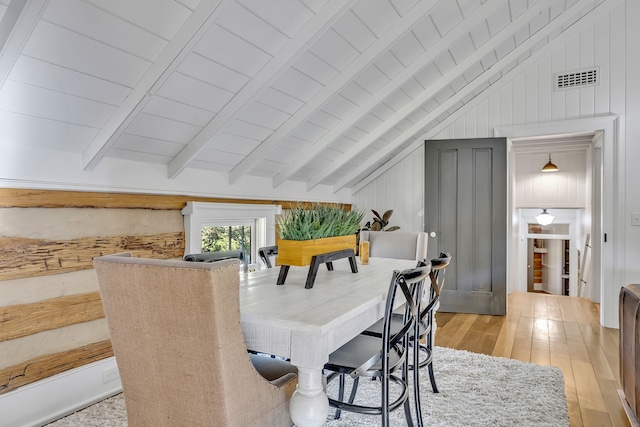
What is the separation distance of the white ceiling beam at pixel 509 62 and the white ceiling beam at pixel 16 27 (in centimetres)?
353

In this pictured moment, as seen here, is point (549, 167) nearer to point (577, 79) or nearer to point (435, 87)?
point (577, 79)

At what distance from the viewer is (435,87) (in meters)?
3.67

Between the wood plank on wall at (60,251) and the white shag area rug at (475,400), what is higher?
the wood plank on wall at (60,251)

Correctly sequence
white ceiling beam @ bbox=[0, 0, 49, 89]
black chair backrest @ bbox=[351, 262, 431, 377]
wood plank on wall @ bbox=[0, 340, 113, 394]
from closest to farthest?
1. white ceiling beam @ bbox=[0, 0, 49, 89]
2. black chair backrest @ bbox=[351, 262, 431, 377]
3. wood plank on wall @ bbox=[0, 340, 113, 394]

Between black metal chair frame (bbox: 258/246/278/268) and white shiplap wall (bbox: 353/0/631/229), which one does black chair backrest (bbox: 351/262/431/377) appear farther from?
white shiplap wall (bbox: 353/0/631/229)

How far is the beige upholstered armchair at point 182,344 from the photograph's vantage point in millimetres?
1060

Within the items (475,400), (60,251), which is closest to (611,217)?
(475,400)

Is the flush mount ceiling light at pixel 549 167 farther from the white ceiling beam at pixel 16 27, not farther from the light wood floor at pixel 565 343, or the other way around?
the white ceiling beam at pixel 16 27

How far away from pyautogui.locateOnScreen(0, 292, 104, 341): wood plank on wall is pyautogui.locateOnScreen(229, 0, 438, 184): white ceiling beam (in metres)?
1.37

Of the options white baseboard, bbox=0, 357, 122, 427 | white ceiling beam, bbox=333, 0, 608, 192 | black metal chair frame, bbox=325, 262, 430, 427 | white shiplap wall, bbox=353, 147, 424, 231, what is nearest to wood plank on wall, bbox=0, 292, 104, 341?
white baseboard, bbox=0, 357, 122, 427

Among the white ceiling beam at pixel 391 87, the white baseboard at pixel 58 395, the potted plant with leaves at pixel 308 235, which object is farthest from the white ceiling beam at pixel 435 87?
the white baseboard at pixel 58 395

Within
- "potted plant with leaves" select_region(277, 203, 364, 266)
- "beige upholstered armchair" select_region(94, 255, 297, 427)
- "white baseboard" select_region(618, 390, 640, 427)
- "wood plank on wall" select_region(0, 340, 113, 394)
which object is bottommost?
"white baseboard" select_region(618, 390, 640, 427)

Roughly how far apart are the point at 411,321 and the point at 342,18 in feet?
5.79

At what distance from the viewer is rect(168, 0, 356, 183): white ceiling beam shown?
2090mm
